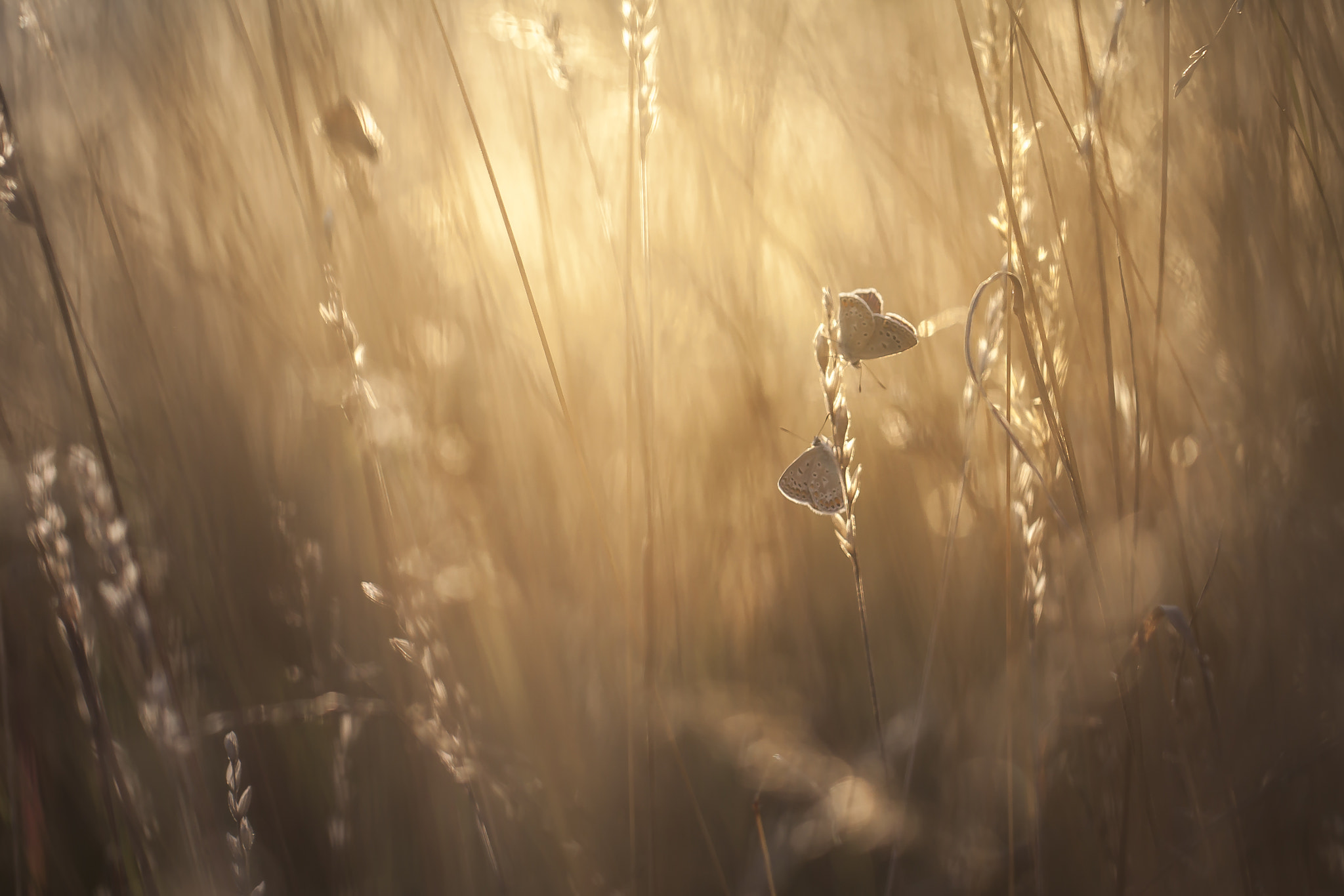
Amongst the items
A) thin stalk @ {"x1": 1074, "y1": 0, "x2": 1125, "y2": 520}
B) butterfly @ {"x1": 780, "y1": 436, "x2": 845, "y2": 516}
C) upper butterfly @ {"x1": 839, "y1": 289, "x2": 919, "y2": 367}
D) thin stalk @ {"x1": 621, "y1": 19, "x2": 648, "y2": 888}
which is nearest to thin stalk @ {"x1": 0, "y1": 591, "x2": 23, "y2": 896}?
thin stalk @ {"x1": 621, "y1": 19, "x2": 648, "y2": 888}

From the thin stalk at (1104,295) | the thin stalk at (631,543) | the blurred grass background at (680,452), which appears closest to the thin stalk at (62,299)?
the blurred grass background at (680,452)

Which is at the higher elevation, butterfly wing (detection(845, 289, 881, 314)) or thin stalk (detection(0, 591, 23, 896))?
butterfly wing (detection(845, 289, 881, 314))

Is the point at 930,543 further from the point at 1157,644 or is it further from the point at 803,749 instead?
the point at 803,749

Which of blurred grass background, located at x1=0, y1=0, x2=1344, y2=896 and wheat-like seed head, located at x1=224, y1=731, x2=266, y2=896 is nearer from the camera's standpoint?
wheat-like seed head, located at x1=224, y1=731, x2=266, y2=896

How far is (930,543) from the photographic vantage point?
107cm

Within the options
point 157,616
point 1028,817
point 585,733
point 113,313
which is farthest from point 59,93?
point 1028,817

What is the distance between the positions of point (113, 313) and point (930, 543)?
1431mm

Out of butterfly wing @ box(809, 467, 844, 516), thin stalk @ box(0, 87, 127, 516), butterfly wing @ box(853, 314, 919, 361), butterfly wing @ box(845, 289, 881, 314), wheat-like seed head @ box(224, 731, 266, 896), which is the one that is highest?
thin stalk @ box(0, 87, 127, 516)

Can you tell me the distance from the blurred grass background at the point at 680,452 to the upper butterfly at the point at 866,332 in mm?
93

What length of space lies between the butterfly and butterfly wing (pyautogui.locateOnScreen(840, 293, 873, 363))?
10 centimetres

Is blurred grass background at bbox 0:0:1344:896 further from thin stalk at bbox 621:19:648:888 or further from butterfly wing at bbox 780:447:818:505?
butterfly wing at bbox 780:447:818:505

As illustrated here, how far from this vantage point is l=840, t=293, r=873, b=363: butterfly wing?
70 cm

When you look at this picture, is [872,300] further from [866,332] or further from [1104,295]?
[1104,295]

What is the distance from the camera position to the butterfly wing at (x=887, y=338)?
27.0 inches
